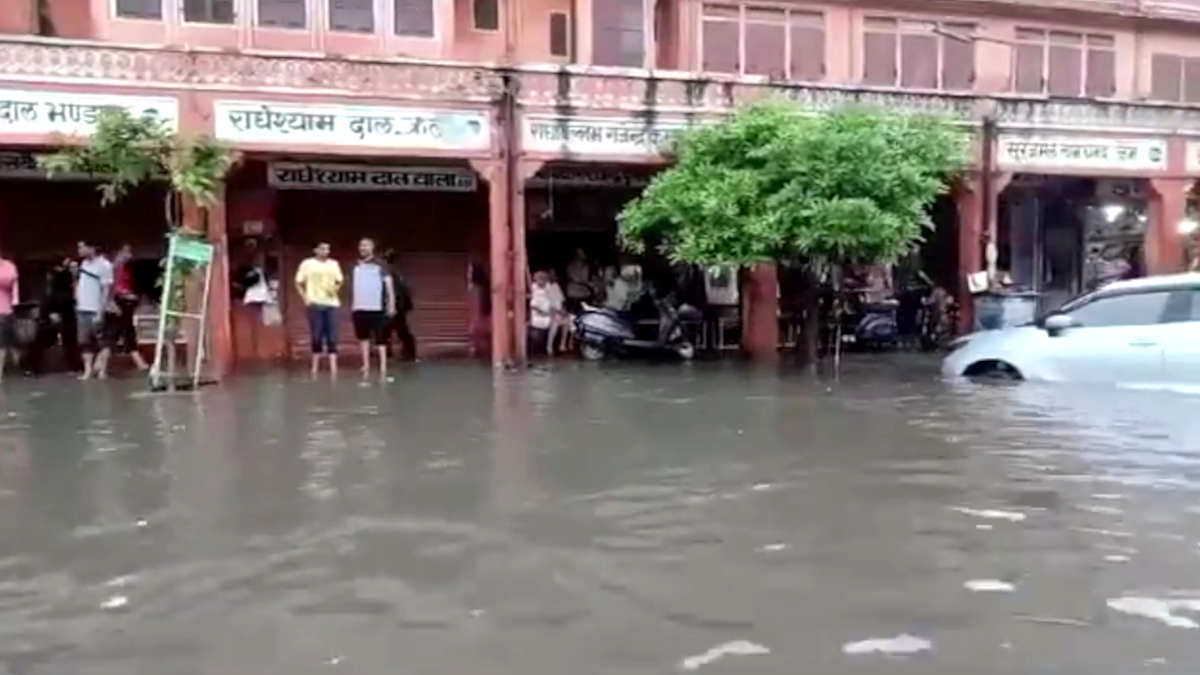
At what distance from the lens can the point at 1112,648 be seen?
4.82 meters

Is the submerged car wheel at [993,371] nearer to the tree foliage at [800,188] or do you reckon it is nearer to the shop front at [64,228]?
the tree foliage at [800,188]

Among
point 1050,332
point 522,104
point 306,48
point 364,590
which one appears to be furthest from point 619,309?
point 364,590

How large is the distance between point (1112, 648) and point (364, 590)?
2859mm

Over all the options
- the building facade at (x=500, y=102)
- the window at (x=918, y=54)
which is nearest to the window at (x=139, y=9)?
the building facade at (x=500, y=102)

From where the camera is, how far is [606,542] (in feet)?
21.8

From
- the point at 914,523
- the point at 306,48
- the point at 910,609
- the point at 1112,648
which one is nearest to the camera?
the point at 1112,648

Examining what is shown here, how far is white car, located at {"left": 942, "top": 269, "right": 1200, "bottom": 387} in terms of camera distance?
12.6 metres

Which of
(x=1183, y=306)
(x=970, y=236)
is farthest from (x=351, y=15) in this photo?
(x=1183, y=306)

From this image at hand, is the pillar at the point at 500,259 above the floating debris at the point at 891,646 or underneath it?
above

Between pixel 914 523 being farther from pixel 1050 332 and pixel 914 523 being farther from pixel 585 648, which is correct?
pixel 1050 332

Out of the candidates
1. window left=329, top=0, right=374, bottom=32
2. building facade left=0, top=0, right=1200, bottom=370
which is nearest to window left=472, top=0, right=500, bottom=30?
building facade left=0, top=0, right=1200, bottom=370

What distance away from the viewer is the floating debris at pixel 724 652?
15.3 feet

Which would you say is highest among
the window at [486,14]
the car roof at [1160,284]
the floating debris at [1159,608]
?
the window at [486,14]

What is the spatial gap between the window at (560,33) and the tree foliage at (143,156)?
728cm
